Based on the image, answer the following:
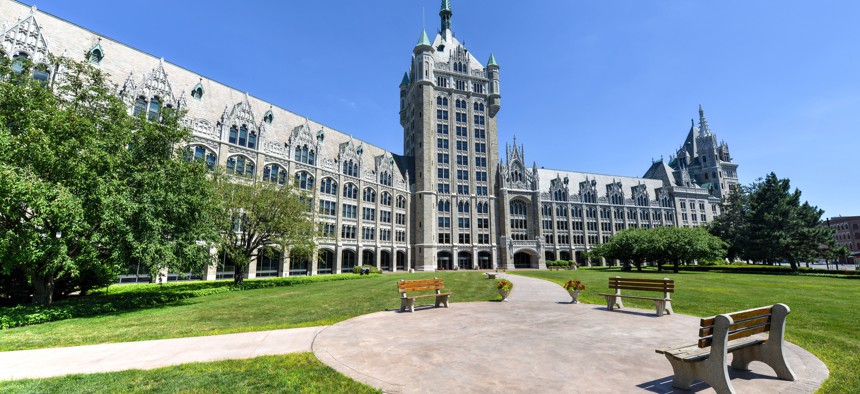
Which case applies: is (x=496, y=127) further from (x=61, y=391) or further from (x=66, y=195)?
(x=61, y=391)

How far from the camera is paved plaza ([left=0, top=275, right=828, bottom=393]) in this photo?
591cm

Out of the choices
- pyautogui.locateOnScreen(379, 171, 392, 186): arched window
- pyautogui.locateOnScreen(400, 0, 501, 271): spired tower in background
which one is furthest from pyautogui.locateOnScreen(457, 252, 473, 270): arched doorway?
pyautogui.locateOnScreen(379, 171, 392, 186): arched window

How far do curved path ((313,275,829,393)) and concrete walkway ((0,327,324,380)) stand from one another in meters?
1.23

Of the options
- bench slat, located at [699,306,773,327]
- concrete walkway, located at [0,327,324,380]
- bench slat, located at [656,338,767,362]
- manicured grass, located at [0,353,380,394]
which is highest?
bench slat, located at [699,306,773,327]

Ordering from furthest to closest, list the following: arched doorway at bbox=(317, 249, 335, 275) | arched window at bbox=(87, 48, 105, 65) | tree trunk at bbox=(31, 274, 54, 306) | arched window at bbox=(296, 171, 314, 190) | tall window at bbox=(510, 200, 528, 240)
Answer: tall window at bbox=(510, 200, 528, 240), arched doorway at bbox=(317, 249, 335, 275), arched window at bbox=(296, 171, 314, 190), arched window at bbox=(87, 48, 105, 65), tree trunk at bbox=(31, 274, 54, 306)

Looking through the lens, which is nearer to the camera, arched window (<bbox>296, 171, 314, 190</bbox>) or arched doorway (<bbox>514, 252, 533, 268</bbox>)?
arched window (<bbox>296, 171, 314, 190</bbox>)

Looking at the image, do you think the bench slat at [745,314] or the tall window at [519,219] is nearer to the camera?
the bench slat at [745,314]

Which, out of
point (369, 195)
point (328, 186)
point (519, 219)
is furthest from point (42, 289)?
point (519, 219)

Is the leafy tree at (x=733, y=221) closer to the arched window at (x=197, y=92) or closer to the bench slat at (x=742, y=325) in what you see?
the bench slat at (x=742, y=325)

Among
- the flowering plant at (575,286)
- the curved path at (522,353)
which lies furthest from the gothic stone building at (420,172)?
the curved path at (522,353)

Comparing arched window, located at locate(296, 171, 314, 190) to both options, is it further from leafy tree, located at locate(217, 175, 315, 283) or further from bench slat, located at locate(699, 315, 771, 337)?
bench slat, located at locate(699, 315, 771, 337)

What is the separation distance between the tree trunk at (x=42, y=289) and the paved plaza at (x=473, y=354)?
35.2 feet

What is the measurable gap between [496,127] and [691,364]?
7184cm

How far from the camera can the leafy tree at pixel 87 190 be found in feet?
44.5
